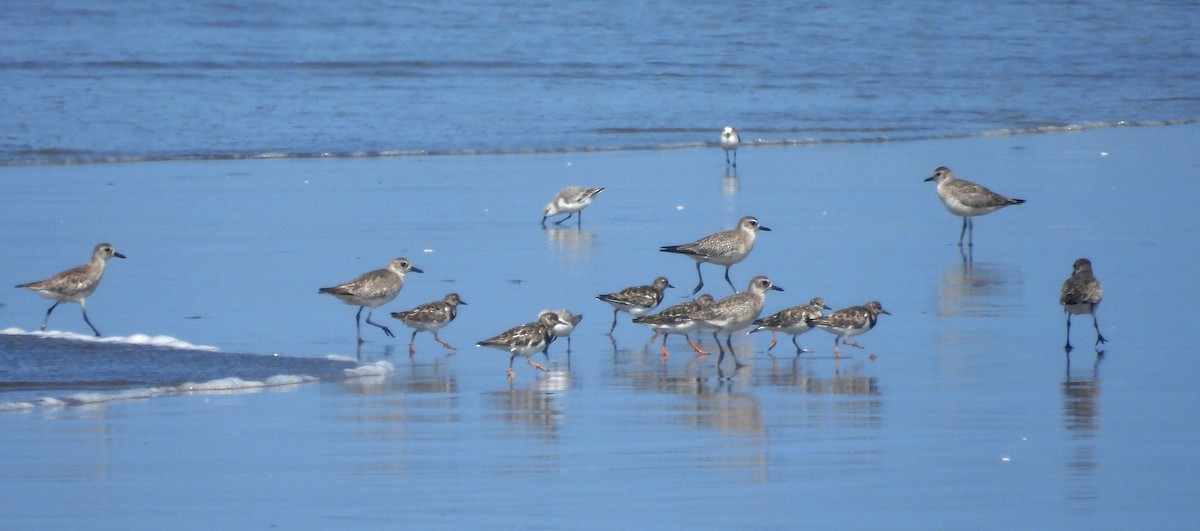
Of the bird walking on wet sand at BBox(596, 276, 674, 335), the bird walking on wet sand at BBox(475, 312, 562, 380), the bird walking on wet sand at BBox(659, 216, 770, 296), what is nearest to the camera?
the bird walking on wet sand at BBox(475, 312, 562, 380)

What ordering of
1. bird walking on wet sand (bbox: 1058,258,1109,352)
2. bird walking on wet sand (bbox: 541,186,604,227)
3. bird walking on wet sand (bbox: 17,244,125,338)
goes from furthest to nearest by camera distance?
bird walking on wet sand (bbox: 541,186,604,227), bird walking on wet sand (bbox: 17,244,125,338), bird walking on wet sand (bbox: 1058,258,1109,352)

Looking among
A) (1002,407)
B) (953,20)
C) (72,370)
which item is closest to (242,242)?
(72,370)

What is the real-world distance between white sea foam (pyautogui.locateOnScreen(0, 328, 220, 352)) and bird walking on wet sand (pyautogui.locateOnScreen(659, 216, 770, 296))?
159 inches

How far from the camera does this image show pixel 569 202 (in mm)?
17156

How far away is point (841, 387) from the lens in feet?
32.7

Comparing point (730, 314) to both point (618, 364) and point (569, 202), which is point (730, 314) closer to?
point (618, 364)

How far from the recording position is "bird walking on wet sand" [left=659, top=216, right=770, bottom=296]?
1375cm

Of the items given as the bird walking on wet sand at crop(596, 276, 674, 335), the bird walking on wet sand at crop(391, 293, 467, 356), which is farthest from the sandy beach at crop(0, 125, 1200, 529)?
the bird walking on wet sand at crop(596, 276, 674, 335)

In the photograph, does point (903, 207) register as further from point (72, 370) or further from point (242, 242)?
point (72, 370)

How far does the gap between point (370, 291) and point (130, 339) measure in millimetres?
1682

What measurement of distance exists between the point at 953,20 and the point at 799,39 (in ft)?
18.6

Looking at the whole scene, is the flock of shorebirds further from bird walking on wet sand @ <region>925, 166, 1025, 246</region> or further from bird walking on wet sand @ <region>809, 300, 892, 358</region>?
bird walking on wet sand @ <region>925, 166, 1025, 246</region>

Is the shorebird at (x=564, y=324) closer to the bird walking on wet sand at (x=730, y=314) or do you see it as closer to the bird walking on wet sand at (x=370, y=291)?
the bird walking on wet sand at (x=730, y=314)

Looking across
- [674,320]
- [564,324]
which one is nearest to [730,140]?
[674,320]
